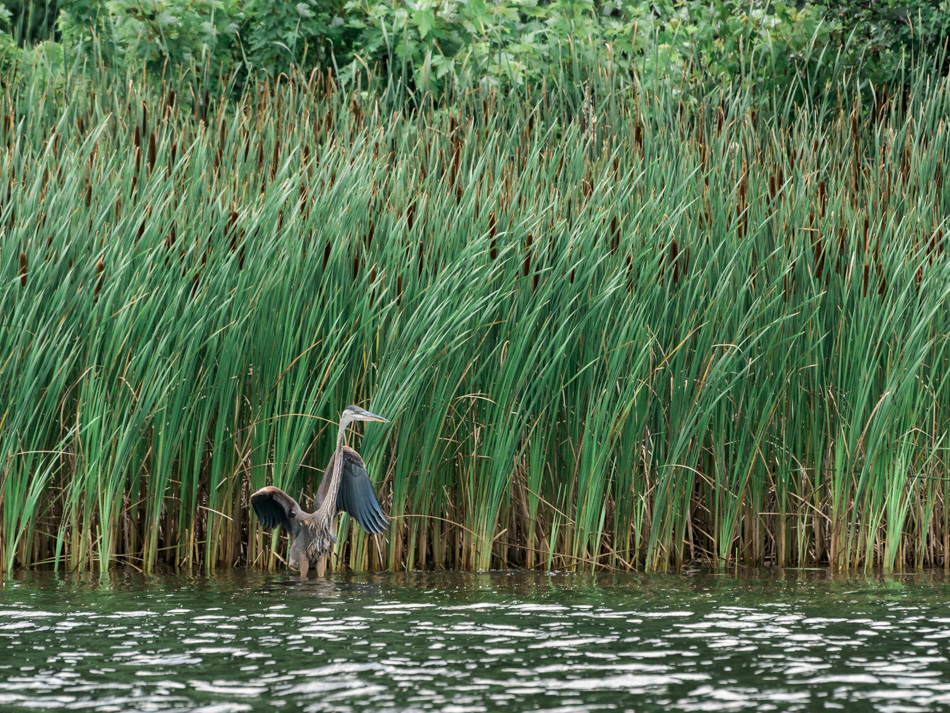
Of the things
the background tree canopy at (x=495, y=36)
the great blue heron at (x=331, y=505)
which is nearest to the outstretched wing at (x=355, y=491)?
the great blue heron at (x=331, y=505)

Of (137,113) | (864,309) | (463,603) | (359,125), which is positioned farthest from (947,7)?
(463,603)

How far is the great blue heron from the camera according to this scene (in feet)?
17.8

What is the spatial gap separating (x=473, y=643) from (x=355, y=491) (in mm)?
1109

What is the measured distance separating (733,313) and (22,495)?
10.2 feet

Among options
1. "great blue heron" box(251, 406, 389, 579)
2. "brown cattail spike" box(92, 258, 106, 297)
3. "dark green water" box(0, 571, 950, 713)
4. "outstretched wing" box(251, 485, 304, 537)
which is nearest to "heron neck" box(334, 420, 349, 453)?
"great blue heron" box(251, 406, 389, 579)

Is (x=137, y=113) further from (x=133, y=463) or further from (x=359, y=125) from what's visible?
(x=133, y=463)

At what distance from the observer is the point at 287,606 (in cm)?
511

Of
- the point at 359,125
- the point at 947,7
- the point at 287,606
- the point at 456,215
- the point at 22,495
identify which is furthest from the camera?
the point at 947,7

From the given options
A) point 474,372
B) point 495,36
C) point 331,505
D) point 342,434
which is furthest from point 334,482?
point 495,36

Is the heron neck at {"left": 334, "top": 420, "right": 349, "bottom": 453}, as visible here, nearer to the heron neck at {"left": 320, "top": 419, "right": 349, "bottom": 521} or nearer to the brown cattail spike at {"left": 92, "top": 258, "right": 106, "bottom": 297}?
the heron neck at {"left": 320, "top": 419, "right": 349, "bottom": 521}

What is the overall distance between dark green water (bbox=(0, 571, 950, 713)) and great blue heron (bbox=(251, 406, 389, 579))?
0.19m

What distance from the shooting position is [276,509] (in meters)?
5.49

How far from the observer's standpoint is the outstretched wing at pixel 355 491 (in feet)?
18.0

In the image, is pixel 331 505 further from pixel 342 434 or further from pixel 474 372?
pixel 474 372
